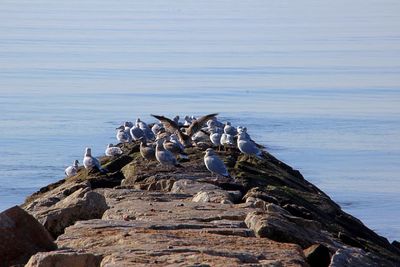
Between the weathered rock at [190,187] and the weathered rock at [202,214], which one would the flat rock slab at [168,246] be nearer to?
the weathered rock at [202,214]

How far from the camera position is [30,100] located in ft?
121

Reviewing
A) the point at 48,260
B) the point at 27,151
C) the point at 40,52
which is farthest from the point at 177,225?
the point at 40,52

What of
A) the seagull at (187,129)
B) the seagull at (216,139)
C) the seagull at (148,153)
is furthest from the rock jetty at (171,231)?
the seagull at (216,139)

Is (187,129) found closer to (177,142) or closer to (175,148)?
(177,142)

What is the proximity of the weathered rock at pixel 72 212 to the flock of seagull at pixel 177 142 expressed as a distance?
4768mm

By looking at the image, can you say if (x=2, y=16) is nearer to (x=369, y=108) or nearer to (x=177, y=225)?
(x=369, y=108)

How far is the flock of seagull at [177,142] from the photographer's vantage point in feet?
49.3

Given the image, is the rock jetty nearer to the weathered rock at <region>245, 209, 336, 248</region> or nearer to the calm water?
the weathered rock at <region>245, 209, 336, 248</region>

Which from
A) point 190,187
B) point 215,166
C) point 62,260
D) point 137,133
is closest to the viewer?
point 62,260

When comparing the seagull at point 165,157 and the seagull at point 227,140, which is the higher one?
the seagull at point 227,140

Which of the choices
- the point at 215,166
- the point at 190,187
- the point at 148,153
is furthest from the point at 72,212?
the point at 148,153

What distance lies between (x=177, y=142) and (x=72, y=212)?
8.82 metres

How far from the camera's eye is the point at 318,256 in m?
7.68

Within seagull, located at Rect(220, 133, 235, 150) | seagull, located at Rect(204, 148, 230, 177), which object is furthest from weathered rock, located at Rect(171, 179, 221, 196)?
seagull, located at Rect(220, 133, 235, 150)
